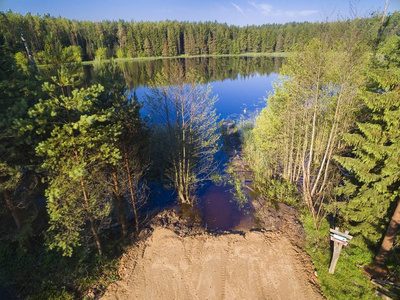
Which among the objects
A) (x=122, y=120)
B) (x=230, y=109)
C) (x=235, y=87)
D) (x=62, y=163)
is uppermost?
(x=122, y=120)

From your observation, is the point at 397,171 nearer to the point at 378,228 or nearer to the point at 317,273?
the point at 378,228

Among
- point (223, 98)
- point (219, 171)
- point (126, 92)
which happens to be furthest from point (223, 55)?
point (126, 92)

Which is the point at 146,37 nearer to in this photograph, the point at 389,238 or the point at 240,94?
the point at 240,94

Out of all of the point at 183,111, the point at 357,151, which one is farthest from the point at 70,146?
the point at 357,151

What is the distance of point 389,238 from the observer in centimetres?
845

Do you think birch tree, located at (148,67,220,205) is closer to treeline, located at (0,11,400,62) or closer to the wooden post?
the wooden post

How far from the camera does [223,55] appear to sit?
9838cm

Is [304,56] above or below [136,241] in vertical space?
above

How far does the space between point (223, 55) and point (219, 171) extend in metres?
91.7

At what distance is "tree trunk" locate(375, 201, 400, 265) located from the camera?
8094 millimetres

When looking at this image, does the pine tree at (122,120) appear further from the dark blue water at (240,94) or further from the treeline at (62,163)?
the dark blue water at (240,94)

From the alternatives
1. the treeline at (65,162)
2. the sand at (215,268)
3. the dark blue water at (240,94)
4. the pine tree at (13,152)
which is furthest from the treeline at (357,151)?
the dark blue water at (240,94)

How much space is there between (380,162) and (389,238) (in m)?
2.97

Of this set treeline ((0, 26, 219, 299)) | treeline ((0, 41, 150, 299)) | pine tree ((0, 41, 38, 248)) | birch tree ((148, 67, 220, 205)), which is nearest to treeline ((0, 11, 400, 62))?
birch tree ((148, 67, 220, 205))
